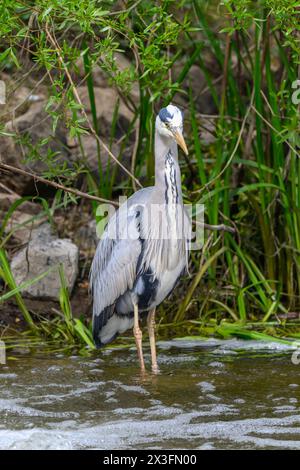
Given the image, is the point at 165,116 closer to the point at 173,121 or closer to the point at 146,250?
the point at 173,121

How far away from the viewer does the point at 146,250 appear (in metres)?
5.91

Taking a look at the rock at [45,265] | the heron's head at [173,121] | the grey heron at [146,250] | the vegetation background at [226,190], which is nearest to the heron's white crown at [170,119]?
the heron's head at [173,121]

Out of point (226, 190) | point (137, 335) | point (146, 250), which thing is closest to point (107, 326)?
point (137, 335)

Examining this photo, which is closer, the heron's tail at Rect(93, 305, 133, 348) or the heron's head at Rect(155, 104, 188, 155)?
the heron's head at Rect(155, 104, 188, 155)

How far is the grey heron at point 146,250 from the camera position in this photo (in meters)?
5.85

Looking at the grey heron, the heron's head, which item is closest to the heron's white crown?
the heron's head

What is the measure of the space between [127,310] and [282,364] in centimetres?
98

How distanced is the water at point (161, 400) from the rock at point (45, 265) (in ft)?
2.78

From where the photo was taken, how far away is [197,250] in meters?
6.73

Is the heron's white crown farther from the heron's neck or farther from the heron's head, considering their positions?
the heron's neck

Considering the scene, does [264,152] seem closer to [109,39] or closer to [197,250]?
[197,250]

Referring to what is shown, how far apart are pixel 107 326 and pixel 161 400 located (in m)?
1.04

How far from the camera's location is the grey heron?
5852 mm

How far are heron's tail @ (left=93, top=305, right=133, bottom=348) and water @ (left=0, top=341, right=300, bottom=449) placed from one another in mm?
113
